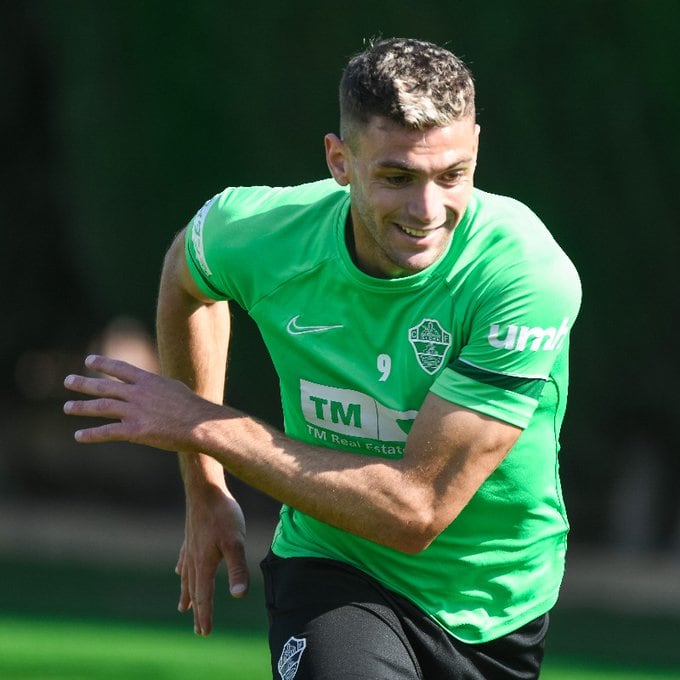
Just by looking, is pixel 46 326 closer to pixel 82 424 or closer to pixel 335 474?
pixel 82 424

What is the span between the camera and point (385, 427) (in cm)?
417

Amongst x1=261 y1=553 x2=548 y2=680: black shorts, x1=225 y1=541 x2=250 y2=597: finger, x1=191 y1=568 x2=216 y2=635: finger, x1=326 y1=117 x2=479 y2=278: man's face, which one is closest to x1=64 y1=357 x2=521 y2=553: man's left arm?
x1=261 y1=553 x2=548 y2=680: black shorts

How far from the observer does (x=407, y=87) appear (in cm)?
395

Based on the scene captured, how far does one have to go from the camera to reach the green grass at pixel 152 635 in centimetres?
845

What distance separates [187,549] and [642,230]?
6.77m

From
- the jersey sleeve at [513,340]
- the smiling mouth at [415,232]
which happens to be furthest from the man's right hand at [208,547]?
the smiling mouth at [415,232]

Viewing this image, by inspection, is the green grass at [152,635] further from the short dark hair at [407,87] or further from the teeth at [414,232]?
the short dark hair at [407,87]

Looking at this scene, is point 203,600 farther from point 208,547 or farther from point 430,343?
point 430,343

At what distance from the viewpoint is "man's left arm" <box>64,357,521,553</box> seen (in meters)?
3.90

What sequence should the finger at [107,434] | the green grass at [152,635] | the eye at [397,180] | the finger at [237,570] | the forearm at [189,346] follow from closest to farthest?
the finger at [107,434]
the eye at [397,180]
the finger at [237,570]
the forearm at [189,346]
the green grass at [152,635]

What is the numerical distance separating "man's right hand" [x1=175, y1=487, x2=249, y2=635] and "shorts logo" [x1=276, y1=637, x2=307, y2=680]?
526mm

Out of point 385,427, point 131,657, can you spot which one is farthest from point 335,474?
point 131,657

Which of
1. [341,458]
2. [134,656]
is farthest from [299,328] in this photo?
[134,656]

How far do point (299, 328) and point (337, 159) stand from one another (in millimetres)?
505
